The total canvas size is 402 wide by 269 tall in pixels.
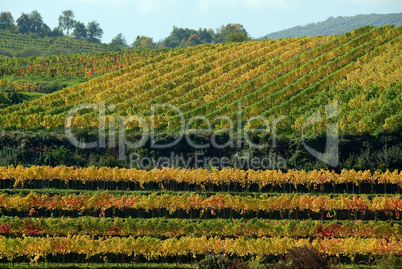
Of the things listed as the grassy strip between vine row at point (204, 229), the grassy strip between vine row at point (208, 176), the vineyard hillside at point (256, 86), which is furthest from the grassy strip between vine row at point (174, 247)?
the vineyard hillside at point (256, 86)

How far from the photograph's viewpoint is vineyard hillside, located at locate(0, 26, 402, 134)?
149 feet

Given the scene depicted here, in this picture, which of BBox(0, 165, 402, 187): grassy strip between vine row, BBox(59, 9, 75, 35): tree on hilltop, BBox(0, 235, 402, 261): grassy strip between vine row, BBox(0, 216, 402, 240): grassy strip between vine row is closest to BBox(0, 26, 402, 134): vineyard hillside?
BBox(0, 165, 402, 187): grassy strip between vine row

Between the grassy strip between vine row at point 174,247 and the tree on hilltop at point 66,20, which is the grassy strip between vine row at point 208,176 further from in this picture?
the tree on hilltop at point 66,20

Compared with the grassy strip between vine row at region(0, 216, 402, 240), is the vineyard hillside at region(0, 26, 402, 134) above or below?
above

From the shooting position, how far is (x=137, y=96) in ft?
177

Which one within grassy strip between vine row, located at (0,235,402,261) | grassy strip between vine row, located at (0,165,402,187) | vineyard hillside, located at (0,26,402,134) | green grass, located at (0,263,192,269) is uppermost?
vineyard hillside, located at (0,26,402,134)

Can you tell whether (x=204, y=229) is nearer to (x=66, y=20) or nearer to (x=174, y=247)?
(x=174, y=247)

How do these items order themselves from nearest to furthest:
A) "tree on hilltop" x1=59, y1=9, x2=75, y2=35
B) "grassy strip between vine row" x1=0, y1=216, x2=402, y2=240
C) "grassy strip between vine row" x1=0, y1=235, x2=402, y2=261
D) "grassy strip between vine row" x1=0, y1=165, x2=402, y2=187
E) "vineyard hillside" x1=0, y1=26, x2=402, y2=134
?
1. "grassy strip between vine row" x1=0, y1=235, x2=402, y2=261
2. "grassy strip between vine row" x1=0, y1=216, x2=402, y2=240
3. "grassy strip between vine row" x1=0, y1=165, x2=402, y2=187
4. "vineyard hillside" x1=0, y1=26, x2=402, y2=134
5. "tree on hilltop" x1=59, y1=9, x2=75, y2=35

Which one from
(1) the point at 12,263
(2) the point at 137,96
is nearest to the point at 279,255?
(1) the point at 12,263

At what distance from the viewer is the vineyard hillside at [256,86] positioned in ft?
149

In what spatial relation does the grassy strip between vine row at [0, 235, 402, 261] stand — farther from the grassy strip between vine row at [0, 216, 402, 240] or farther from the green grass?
the grassy strip between vine row at [0, 216, 402, 240]

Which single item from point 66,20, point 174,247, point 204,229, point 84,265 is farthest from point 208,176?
point 66,20

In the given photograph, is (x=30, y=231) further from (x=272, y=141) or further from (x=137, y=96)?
(x=137, y=96)

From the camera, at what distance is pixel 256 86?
53.7 meters
